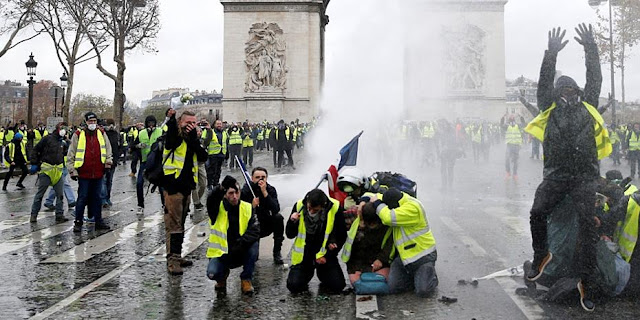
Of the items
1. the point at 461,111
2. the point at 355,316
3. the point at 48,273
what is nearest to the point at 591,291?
the point at 355,316

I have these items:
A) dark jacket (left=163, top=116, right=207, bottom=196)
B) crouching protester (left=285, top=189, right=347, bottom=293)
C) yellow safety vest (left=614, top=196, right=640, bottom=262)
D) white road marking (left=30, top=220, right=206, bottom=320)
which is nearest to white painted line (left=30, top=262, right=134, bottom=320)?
white road marking (left=30, top=220, right=206, bottom=320)

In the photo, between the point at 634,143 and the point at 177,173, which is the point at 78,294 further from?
the point at 634,143

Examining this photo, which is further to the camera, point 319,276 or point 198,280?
point 198,280

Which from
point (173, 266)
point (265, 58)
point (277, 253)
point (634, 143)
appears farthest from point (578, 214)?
point (265, 58)

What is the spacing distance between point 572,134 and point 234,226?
3.49 m

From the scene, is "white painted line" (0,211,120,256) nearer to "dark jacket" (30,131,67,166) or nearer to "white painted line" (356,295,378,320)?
"dark jacket" (30,131,67,166)

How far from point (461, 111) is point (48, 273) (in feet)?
129

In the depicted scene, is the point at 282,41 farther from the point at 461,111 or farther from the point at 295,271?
the point at 295,271

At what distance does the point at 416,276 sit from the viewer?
19.4ft

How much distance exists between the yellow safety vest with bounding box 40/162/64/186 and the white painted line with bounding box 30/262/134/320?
464 cm

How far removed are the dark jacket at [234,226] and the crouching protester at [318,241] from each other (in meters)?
0.38

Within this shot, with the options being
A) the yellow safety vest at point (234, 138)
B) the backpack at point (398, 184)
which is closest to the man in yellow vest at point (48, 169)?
the backpack at point (398, 184)

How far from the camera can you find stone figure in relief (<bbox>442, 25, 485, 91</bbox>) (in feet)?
139

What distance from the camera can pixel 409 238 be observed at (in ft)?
19.7
